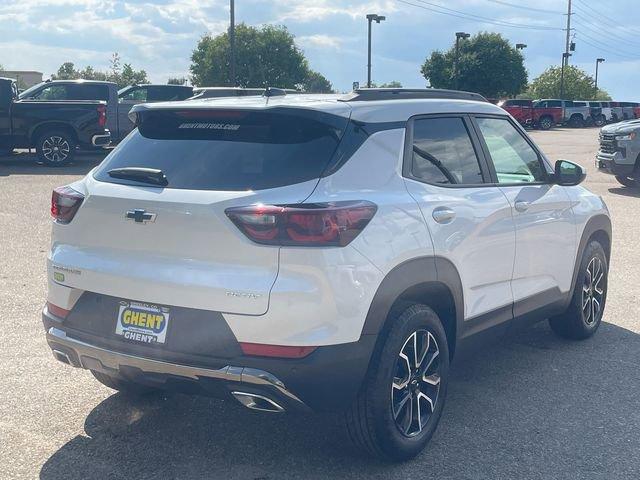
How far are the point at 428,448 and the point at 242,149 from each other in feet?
5.96

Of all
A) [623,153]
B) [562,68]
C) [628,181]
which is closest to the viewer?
[623,153]

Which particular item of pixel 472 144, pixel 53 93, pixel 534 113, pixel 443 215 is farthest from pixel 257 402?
pixel 534 113

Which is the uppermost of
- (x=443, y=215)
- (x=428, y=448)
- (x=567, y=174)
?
(x=567, y=174)

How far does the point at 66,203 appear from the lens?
4.17 meters

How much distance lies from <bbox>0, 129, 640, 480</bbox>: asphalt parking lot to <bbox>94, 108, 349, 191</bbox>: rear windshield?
1.24 meters

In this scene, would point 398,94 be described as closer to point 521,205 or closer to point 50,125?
point 521,205

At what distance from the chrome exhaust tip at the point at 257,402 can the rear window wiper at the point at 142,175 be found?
1.06 meters

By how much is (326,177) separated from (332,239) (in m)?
0.32

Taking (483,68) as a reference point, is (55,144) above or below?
below

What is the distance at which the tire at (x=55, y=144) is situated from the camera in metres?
18.8

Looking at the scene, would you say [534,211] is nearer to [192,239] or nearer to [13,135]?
[192,239]

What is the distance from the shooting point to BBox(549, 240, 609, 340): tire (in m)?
6.01

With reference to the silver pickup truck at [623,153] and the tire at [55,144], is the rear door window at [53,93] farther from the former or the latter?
the silver pickup truck at [623,153]

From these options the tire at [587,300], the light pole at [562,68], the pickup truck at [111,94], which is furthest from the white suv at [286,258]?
the light pole at [562,68]
